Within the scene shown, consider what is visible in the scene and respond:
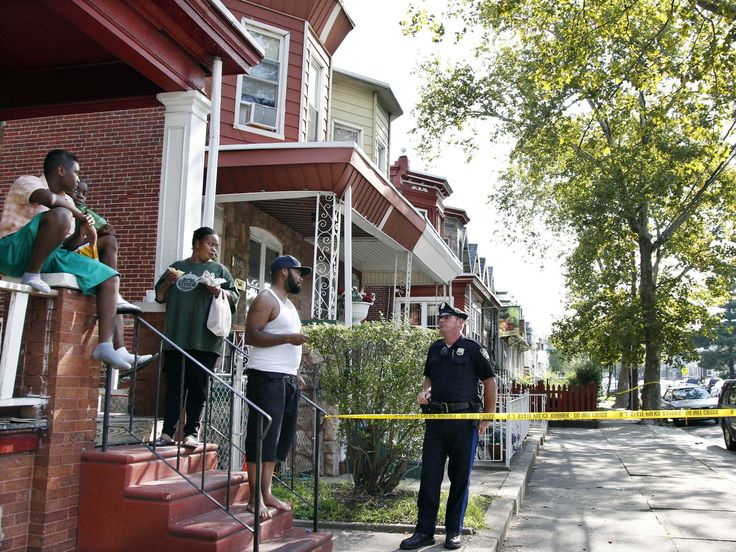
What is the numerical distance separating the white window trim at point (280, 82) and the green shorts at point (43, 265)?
26.3 ft

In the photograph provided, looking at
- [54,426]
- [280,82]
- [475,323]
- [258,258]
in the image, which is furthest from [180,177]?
[475,323]

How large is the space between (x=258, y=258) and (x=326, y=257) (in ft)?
7.74

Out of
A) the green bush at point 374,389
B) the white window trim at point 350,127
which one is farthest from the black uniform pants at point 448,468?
the white window trim at point 350,127

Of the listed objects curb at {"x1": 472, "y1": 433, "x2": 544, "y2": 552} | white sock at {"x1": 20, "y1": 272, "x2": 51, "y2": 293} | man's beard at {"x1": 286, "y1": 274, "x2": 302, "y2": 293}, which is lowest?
curb at {"x1": 472, "y1": 433, "x2": 544, "y2": 552}

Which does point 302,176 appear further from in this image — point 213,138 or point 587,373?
point 587,373

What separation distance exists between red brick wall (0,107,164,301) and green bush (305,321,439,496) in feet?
8.70

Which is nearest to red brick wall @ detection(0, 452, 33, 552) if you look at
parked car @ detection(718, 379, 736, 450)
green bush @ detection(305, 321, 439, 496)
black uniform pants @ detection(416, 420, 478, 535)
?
black uniform pants @ detection(416, 420, 478, 535)

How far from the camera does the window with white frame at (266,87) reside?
40.0ft

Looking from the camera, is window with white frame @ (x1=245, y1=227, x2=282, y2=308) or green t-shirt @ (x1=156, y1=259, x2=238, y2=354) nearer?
green t-shirt @ (x1=156, y1=259, x2=238, y2=354)

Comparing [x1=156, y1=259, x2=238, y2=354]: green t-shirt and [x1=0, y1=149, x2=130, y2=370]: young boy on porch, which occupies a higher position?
[x1=0, y1=149, x2=130, y2=370]: young boy on porch

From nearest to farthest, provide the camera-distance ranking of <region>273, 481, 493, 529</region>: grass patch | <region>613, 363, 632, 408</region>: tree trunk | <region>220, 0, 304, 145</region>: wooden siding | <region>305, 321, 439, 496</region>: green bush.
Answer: <region>273, 481, 493, 529</region>: grass patch < <region>305, 321, 439, 496</region>: green bush < <region>220, 0, 304, 145</region>: wooden siding < <region>613, 363, 632, 408</region>: tree trunk

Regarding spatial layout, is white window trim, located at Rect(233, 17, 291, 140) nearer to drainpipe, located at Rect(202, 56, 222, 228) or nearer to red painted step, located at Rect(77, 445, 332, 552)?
drainpipe, located at Rect(202, 56, 222, 228)

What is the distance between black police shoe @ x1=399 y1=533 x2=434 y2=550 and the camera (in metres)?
5.31

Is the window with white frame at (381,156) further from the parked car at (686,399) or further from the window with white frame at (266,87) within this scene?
the parked car at (686,399)
